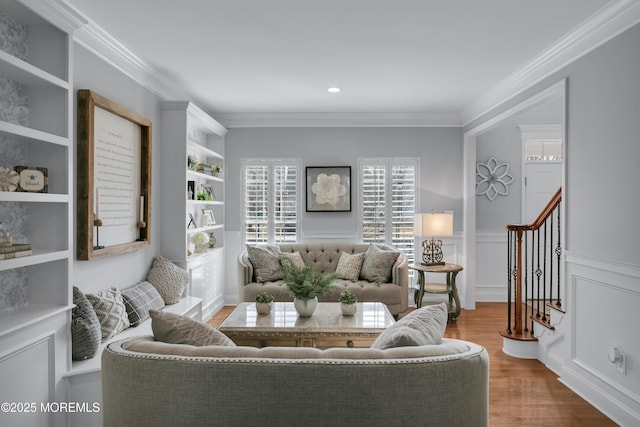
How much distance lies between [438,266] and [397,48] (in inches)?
113

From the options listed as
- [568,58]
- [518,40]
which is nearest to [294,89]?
[518,40]

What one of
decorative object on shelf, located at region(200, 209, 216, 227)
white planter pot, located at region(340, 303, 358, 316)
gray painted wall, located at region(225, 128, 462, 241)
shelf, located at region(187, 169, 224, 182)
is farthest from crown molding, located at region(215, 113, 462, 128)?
white planter pot, located at region(340, 303, 358, 316)

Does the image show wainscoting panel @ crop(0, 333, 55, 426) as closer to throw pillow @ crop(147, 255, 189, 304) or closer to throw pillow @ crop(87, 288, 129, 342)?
throw pillow @ crop(87, 288, 129, 342)

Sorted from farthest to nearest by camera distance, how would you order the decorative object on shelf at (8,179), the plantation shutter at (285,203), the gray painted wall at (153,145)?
the plantation shutter at (285,203), the gray painted wall at (153,145), the decorative object on shelf at (8,179)

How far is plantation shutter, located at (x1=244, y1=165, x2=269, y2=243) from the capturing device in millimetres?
6355

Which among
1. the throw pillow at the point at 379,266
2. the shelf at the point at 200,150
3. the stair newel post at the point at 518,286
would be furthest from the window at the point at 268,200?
the stair newel post at the point at 518,286

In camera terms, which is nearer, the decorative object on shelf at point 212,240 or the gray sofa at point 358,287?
the gray sofa at point 358,287

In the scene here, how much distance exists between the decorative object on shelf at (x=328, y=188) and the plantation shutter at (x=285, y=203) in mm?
215

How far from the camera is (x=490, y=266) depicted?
645 cm

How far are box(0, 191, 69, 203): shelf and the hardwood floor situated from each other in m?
2.92

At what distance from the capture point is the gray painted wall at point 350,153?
249 inches

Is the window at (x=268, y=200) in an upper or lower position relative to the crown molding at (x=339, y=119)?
lower

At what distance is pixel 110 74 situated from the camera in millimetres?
3549

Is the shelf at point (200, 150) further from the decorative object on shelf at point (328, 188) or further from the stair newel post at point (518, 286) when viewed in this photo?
the stair newel post at point (518, 286)
